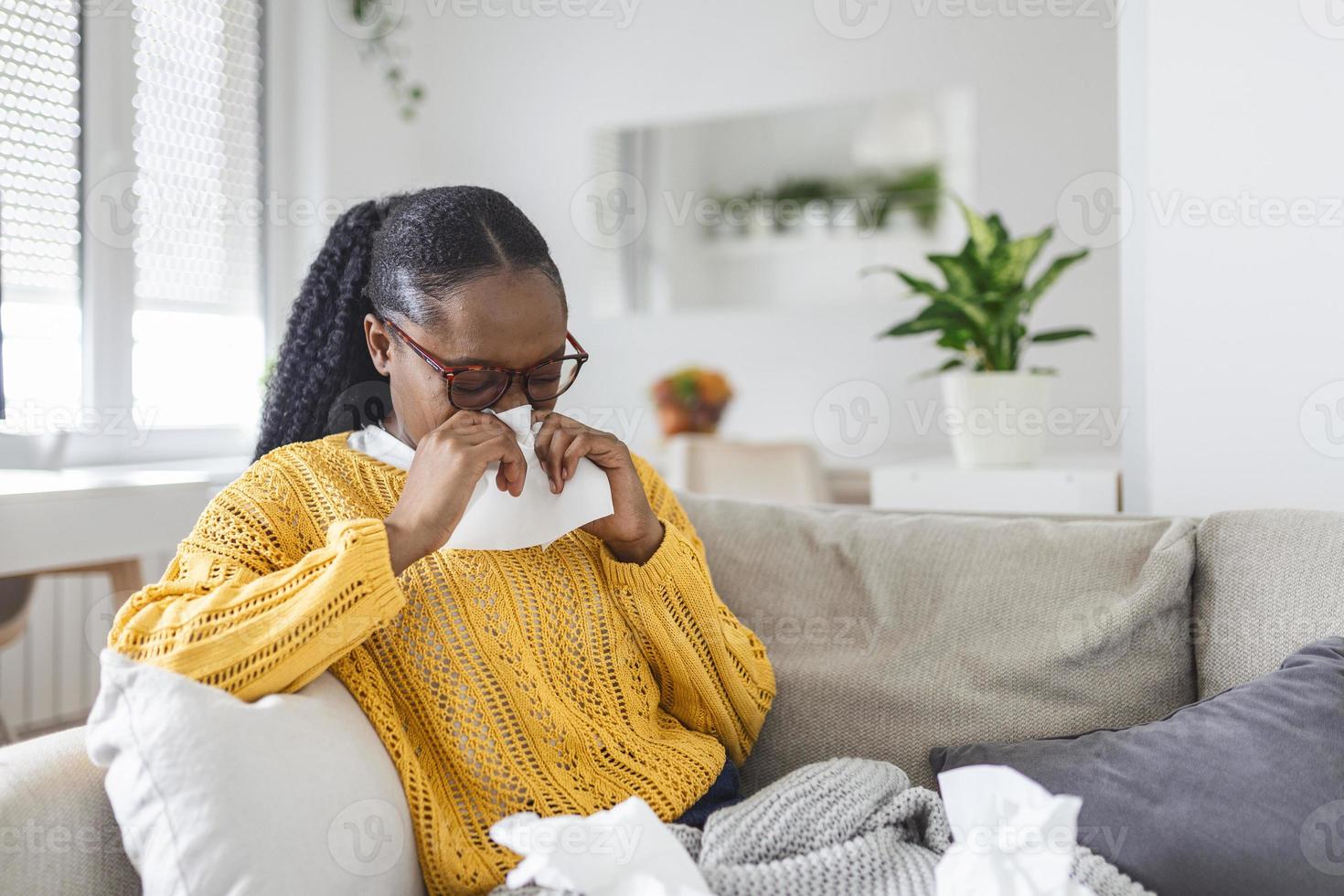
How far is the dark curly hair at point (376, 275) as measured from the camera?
1.08 meters

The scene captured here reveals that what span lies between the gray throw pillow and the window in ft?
8.30

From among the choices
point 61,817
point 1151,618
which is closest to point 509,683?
point 61,817

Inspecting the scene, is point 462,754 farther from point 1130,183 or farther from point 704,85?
point 704,85

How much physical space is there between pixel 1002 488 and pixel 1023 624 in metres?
0.71

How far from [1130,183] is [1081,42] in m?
1.72

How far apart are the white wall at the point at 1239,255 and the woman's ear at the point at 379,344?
117 cm

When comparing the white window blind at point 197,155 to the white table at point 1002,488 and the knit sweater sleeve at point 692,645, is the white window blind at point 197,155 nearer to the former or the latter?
the white table at point 1002,488

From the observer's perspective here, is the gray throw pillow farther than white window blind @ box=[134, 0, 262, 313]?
No

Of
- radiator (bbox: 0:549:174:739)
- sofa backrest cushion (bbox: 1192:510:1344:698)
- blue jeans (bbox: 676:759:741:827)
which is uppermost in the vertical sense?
sofa backrest cushion (bbox: 1192:510:1344:698)

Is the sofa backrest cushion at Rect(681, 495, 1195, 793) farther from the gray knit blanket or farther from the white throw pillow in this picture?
the white throw pillow

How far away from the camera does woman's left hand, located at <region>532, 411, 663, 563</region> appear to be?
1079mm

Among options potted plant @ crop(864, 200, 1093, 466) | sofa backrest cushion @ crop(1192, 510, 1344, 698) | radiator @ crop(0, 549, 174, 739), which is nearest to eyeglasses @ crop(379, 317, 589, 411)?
sofa backrest cushion @ crop(1192, 510, 1344, 698)

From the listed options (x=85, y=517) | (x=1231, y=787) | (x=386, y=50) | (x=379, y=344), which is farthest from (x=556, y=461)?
(x=386, y=50)

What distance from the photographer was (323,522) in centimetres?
105
